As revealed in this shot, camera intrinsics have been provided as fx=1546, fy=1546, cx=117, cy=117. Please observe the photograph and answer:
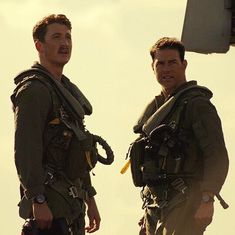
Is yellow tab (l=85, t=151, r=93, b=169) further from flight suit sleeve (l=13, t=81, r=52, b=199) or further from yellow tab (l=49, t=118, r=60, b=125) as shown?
flight suit sleeve (l=13, t=81, r=52, b=199)

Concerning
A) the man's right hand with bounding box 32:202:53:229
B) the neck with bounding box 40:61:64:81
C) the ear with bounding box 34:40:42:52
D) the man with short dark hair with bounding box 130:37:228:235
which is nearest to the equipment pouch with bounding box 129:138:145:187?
the man with short dark hair with bounding box 130:37:228:235

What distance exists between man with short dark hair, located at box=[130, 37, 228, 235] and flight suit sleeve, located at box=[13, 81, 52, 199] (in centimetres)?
148

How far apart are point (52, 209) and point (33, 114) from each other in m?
0.95

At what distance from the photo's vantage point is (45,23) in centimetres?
1555

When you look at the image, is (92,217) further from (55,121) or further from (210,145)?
(210,145)

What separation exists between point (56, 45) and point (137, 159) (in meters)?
1.60

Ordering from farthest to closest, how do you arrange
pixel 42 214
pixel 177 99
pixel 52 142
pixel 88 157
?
1. pixel 177 99
2. pixel 88 157
3. pixel 52 142
4. pixel 42 214

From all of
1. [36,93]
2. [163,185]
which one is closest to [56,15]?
[36,93]

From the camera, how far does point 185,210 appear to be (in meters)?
15.6

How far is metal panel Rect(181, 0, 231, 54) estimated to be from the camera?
646 inches

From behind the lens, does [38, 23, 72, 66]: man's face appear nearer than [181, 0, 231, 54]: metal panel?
Yes

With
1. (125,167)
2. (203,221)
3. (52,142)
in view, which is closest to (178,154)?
(203,221)

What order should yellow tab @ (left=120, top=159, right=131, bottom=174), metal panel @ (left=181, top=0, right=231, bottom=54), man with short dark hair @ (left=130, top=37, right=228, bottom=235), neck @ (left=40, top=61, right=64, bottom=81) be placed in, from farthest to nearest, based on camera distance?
yellow tab @ (left=120, top=159, right=131, bottom=174), metal panel @ (left=181, top=0, right=231, bottom=54), neck @ (left=40, top=61, right=64, bottom=81), man with short dark hair @ (left=130, top=37, right=228, bottom=235)

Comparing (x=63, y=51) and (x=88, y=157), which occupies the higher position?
(x=63, y=51)
